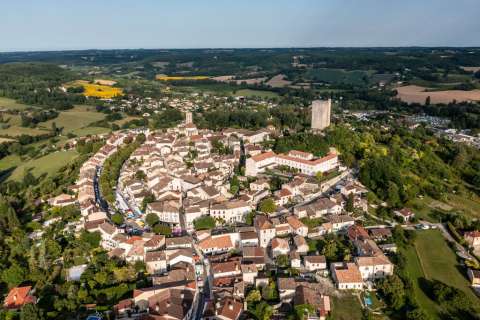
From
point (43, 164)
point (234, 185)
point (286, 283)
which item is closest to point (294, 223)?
point (286, 283)

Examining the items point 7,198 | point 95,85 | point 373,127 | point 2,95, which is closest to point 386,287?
point 7,198

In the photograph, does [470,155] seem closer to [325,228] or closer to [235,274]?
[325,228]

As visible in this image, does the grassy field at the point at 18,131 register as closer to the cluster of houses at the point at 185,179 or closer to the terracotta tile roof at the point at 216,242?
the cluster of houses at the point at 185,179

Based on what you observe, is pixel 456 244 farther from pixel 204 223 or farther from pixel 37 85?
pixel 37 85

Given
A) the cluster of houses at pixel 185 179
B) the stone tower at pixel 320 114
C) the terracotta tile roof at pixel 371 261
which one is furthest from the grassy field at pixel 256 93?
the terracotta tile roof at pixel 371 261

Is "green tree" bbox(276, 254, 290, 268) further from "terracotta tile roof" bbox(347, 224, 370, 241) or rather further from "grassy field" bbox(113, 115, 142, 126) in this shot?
"grassy field" bbox(113, 115, 142, 126)

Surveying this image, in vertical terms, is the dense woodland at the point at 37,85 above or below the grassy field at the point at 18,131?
above
